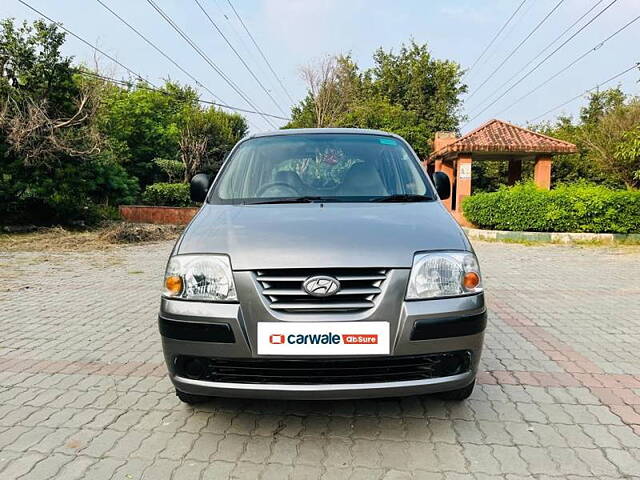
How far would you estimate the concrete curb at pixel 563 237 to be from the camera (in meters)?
12.6

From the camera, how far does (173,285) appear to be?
2.56 meters

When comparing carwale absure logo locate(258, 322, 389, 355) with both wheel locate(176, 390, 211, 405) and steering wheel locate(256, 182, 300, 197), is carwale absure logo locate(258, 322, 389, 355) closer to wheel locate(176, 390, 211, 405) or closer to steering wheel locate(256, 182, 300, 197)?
wheel locate(176, 390, 211, 405)

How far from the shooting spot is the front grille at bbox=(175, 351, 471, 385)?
2367mm

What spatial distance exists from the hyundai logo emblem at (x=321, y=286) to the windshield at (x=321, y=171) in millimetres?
1001

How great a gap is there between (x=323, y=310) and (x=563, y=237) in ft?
40.4

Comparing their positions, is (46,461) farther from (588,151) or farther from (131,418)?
(588,151)

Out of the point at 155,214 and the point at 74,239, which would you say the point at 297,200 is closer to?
the point at 74,239

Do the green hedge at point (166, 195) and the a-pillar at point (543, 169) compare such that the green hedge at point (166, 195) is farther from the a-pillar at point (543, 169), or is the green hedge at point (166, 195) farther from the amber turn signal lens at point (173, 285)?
the amber turn signal lens at point (173, 285)

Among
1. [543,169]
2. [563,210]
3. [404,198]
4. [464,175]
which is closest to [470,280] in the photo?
[404,198]

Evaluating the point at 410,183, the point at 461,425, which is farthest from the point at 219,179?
the point at 461,425

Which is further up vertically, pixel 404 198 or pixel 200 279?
pixel 404 198

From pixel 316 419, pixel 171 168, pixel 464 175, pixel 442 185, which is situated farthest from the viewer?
pixel 171 168

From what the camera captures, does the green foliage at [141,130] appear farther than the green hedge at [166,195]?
Yes

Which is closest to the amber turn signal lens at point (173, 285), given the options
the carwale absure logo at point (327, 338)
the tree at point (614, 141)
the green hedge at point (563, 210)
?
the carwale absure logo at point (327, 338)
